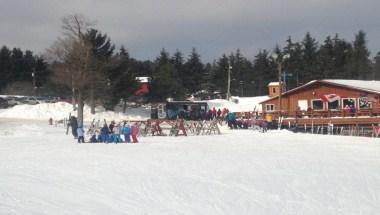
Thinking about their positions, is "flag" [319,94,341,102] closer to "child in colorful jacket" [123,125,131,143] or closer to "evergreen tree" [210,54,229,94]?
"child in colorful jacket" [123,125,131,143]

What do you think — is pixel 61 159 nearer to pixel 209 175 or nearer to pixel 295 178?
pixel 209 175

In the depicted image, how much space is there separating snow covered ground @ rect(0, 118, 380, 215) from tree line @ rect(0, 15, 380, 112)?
83.9ft

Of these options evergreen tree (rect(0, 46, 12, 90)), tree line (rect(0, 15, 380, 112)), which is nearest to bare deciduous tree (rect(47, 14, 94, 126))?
tree line (rect(0, 15, 380, 112))

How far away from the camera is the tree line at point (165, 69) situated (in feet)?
169

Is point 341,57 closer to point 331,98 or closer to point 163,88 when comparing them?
point 163,88

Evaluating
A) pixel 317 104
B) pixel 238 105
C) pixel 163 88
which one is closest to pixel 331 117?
pixel 317 104

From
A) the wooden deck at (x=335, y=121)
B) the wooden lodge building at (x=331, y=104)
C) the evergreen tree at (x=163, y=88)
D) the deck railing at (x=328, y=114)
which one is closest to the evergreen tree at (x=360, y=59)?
the evergreen tree at (x=163, y=88)

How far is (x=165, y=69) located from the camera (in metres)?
79.8

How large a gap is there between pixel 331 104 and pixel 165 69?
1448 inches

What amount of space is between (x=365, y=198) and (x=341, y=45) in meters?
87.5

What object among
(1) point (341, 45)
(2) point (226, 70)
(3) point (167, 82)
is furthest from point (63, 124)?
(1) point (341, 45)

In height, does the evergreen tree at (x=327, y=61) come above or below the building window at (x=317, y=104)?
above

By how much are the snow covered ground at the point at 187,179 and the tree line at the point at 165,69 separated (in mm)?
25587

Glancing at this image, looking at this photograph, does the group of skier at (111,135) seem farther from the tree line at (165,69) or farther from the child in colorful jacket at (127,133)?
the tree line at (165,69)
